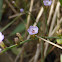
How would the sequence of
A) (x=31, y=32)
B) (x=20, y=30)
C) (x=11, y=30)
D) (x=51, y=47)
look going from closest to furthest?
1. (x=31, y=32)
2. (x=51, y=47)
3. (x=20, y=30)
4. (x=11, y=30)

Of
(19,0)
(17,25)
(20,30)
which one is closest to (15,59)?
(20,30)

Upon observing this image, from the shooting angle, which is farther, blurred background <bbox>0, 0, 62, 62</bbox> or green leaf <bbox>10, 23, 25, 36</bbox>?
green leaf <bbox>10, 23, 25, 36</bbox>

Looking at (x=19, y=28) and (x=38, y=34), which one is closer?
(x=38, y=34)

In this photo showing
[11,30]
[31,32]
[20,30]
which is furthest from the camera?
[11,30]

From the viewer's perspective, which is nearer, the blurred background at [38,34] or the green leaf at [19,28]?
the blurred background at [38,34]

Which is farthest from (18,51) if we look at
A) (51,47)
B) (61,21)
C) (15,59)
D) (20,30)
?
(61,21)

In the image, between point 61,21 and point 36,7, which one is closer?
point 61,21

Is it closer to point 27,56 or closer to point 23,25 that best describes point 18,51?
point 27,56

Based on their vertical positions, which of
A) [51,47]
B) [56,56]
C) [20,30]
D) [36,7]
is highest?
[36,7]

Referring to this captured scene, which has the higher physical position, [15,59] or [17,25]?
[17,25]
